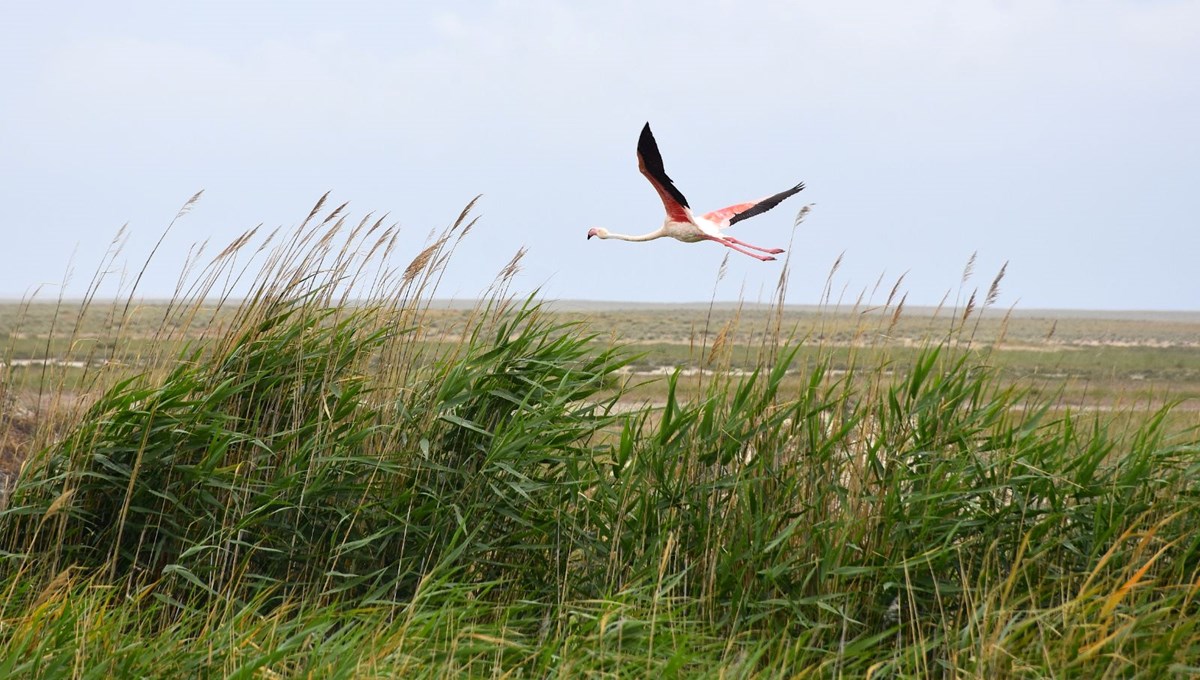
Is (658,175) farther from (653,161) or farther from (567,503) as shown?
(567,503)

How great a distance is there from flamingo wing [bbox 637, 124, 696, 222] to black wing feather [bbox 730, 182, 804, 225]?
721 millimetres

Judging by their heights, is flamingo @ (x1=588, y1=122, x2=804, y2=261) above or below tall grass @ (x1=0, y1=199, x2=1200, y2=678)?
above

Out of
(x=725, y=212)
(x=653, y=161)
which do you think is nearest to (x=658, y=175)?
(x=653, y=161)

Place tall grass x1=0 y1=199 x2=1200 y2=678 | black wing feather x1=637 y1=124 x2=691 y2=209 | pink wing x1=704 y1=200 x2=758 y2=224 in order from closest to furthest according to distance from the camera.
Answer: tall grass x1=0 y1=199 x2=1200 y2=678
black wing feather x1=637 y1=124 x2=691 y2=209
pink wing x1=704 y1=200 x2=758 y2=224

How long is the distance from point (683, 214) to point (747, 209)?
0.83 m

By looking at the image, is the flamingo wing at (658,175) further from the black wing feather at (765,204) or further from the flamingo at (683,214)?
the black wing feather at (765,204)

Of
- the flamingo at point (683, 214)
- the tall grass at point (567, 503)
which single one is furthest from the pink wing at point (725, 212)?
the tall grass at point (567, 503)

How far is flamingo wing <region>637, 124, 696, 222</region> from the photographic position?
5836mm

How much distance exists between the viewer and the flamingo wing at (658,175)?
584cm

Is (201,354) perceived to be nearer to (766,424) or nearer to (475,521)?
(475,521)

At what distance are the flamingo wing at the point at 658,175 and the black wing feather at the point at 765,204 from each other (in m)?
0.72

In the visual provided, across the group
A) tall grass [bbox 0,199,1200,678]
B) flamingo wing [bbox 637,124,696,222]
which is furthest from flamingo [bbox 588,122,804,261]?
tall grass [bbox 0,199,1200,678]

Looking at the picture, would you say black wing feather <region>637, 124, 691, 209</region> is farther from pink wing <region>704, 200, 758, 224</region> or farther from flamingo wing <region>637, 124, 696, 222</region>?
pink wing <region>704, 200, 758, 224</region>

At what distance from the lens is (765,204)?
7.07m
